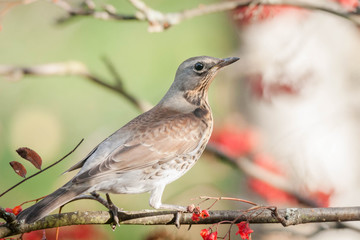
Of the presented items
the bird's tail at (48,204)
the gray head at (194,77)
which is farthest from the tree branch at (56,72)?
the bird's tail at (48,204)

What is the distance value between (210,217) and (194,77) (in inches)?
41.7

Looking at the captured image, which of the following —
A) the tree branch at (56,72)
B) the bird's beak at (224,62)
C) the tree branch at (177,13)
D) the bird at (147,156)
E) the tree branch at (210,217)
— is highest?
the tree branch at (177,13)

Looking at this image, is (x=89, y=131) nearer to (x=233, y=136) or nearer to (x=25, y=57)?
(x=25, y=57)

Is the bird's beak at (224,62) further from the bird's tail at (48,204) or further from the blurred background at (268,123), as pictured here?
the bird's tail at (48,204)

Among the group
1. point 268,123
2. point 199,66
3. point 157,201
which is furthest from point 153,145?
point 268,123

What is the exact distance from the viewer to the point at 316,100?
445 cm

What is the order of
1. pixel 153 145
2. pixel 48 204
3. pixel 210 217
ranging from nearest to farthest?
1. pixel 48 204
2. pixel 210 217
3. pixel 153 145

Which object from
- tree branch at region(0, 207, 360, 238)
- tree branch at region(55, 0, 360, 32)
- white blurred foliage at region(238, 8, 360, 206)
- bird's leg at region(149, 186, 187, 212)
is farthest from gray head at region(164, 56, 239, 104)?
white blurred foliage at region(238, 8, 360, 206)

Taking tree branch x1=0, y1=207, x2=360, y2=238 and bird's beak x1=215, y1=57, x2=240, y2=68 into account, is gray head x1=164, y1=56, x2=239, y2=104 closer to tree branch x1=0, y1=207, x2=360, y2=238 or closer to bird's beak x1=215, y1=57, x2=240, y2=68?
bird's beak x1=215, y1=57, x2=240, y2=68

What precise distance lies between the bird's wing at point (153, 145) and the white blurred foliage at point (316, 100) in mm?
1684

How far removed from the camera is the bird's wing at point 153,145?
2.26 m

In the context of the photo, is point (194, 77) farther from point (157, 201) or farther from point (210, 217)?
point (210, 217)

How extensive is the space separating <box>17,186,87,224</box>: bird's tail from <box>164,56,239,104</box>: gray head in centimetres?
102

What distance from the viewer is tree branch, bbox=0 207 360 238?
1.92m
